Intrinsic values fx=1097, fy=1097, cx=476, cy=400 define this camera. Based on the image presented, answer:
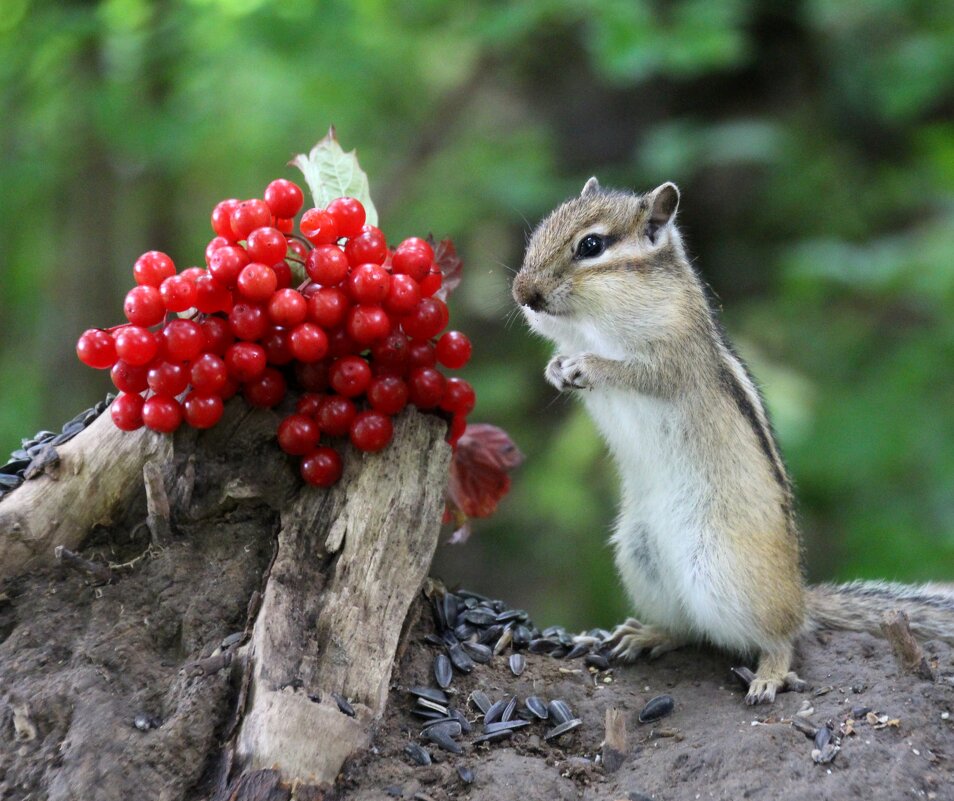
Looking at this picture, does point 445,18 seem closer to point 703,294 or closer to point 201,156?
point 201,156

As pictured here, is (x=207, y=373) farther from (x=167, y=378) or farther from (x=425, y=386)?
(x=425, y=386)

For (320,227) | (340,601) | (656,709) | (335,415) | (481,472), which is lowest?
(656,709)

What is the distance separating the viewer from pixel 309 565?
2.54m

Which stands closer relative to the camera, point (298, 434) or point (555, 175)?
point (298, 434)

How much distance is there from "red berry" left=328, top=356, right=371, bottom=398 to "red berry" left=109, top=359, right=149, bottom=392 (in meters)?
0.43

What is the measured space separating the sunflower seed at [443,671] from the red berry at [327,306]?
87 centimetres

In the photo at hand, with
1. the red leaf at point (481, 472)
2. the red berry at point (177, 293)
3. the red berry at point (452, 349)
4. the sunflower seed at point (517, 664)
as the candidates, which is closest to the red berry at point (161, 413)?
the red berry at point (177, 293)

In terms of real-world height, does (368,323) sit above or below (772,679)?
above

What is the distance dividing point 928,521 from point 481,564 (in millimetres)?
2855

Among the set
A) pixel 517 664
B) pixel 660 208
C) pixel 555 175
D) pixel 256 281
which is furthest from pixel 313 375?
pixel 555 175

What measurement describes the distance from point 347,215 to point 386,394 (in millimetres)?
431

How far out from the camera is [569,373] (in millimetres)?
3121

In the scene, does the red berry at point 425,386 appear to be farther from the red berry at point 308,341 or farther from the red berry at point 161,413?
the red berry at point 161,413

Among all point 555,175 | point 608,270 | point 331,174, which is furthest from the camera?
point 555,175
